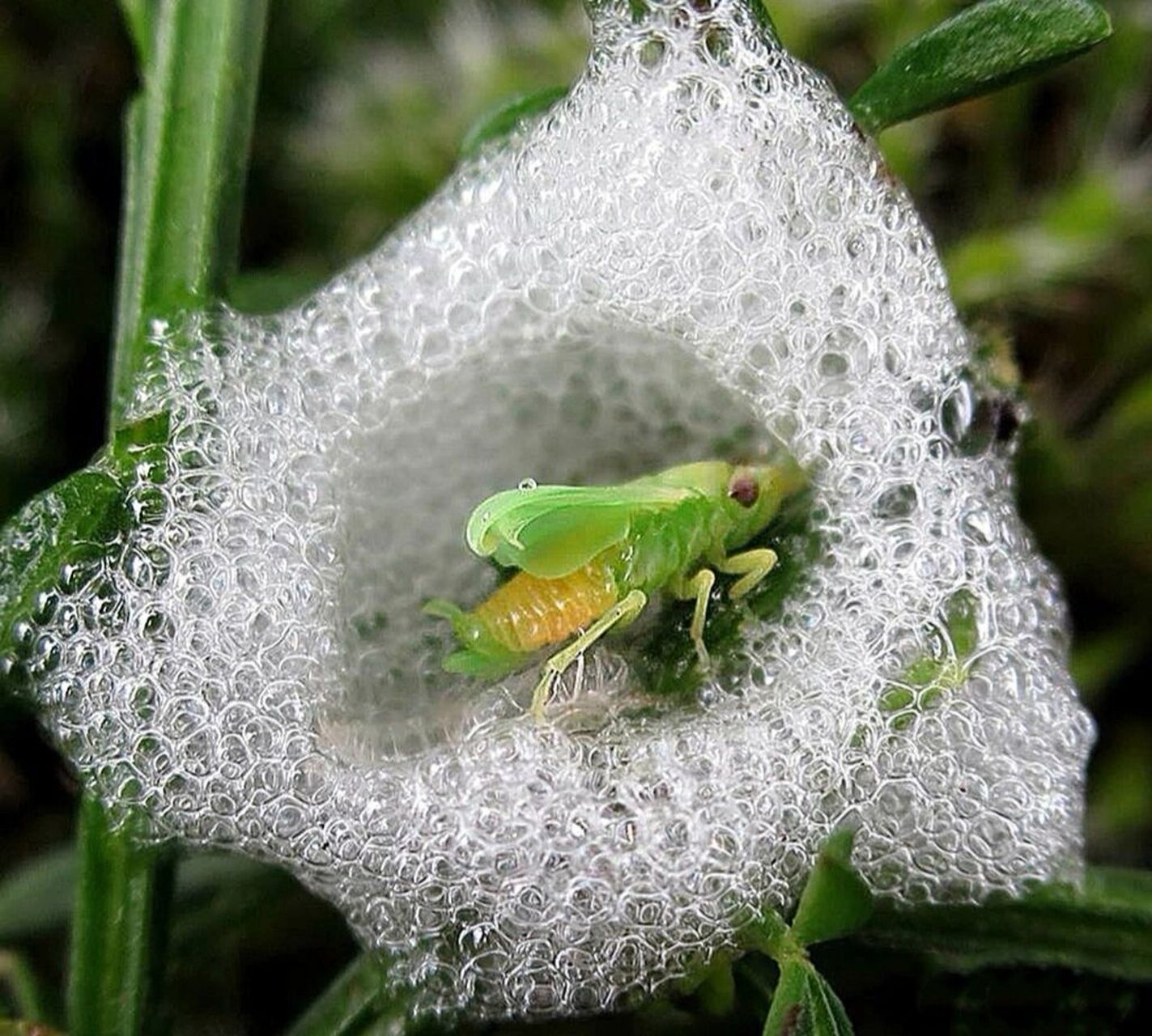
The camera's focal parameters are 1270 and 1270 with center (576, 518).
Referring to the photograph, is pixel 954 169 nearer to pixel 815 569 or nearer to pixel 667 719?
pixel 815 569

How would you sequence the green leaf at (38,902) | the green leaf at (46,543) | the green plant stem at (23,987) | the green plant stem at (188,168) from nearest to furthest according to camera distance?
the green leaf at (46,543) < the green plant stem at (188,168) < the green plant stem at (23,987) < the green leaf at (38,902)

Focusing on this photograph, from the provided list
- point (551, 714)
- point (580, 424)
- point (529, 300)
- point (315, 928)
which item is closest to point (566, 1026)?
point (315, 928)

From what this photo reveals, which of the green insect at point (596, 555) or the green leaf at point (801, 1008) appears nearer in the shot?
the green leaf at point (801, 1008)

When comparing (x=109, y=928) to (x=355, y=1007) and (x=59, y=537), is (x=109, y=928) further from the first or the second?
(x=59, y=537)

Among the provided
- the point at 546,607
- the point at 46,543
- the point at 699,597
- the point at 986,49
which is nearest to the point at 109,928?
the point at 46,543

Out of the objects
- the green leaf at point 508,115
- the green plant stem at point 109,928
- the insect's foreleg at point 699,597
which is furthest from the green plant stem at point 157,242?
the insect's foreleg at point 699,597

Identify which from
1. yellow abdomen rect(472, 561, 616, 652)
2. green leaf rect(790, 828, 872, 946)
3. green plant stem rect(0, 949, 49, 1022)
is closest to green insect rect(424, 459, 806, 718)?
yellow abdomen rect(472, 561, 616, 652)

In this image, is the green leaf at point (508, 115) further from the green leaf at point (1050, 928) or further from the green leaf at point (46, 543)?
the green leaf at point (1050, 928)
